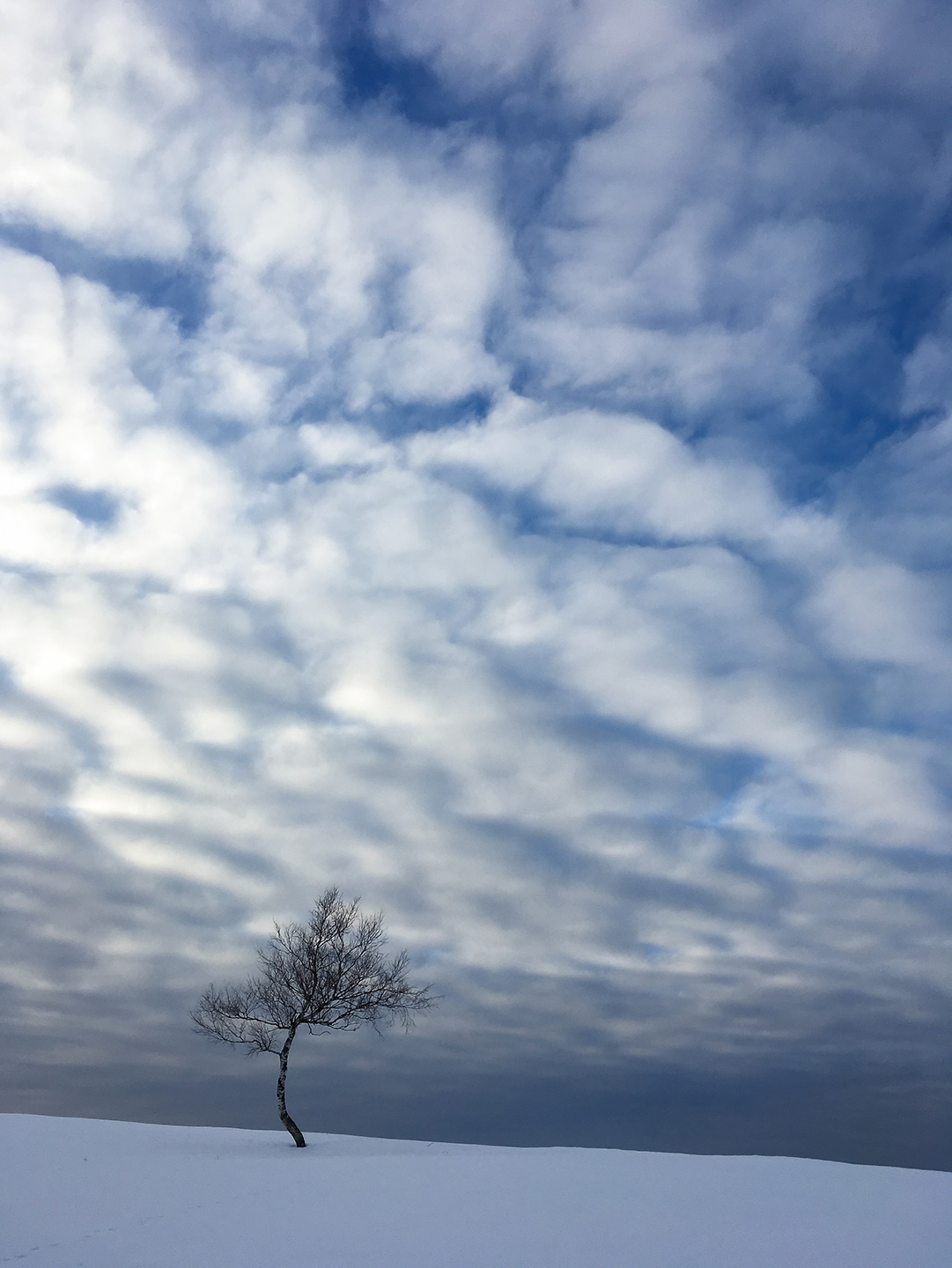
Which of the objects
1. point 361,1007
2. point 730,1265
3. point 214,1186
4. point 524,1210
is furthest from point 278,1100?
point 730,1265

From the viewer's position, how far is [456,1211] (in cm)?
1850

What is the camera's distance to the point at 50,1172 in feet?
75.4

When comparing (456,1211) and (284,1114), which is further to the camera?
(284,1114)

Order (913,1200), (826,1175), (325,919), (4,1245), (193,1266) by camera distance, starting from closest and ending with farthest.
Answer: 1. (193,1266)
2. (4,1245)
3. (913,1200)
4. (826,1175)
5. (325,919)

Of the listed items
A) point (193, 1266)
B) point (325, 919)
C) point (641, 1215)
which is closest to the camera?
point (193, 1266)

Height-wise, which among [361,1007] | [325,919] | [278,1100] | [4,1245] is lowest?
[4,1245]

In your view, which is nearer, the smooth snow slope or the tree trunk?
the smooth snow slope

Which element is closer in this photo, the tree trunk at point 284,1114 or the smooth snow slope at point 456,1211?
the smooth snow slope at point 456,1211

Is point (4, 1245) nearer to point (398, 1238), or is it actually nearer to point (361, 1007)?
point (398, 1238)

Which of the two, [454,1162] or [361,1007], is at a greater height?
[361,1007]

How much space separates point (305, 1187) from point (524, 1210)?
516 centimetres

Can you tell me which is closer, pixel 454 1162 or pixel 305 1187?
pixel 305 1187

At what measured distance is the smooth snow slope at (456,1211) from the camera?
15070mm

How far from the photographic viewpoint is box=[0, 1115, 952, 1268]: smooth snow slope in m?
15.1
